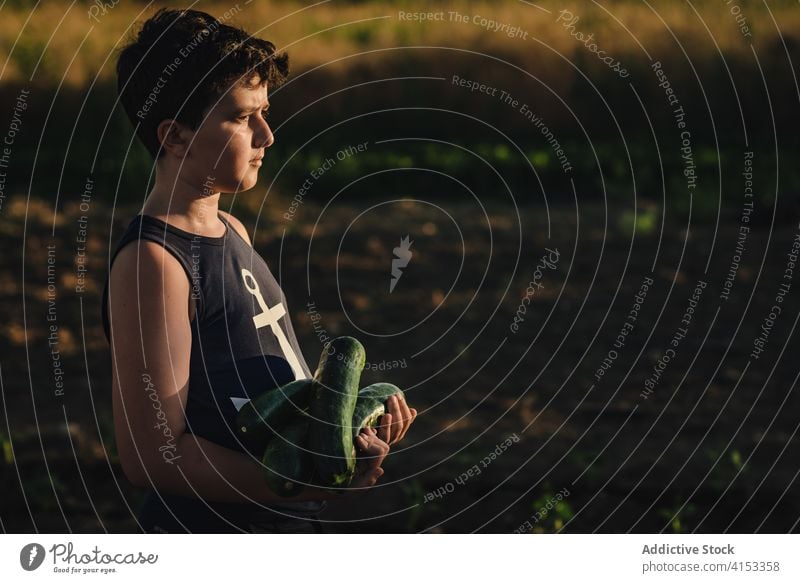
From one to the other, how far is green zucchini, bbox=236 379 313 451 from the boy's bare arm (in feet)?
0.30

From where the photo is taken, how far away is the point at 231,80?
2762 millimetres

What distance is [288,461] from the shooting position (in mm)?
2691

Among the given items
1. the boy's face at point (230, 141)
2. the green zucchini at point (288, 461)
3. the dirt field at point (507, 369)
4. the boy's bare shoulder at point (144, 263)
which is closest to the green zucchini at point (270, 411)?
the green zucchini at point (288, 461)

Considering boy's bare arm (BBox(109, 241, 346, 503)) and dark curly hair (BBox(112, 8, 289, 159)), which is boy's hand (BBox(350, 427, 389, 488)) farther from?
dark curly hair (BBox(112, 8, 289, 159))

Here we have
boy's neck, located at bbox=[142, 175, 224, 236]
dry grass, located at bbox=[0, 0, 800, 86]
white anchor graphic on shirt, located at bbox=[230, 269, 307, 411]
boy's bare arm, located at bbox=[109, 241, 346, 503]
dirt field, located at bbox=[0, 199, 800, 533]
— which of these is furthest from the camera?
dry grass, located at bbox=[0, 0, 800, 86]

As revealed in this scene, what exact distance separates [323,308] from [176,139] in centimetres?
584

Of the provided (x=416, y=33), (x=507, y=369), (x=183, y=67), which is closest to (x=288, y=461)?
(x=183, y=67)

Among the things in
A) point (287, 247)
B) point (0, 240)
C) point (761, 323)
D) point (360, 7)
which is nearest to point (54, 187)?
point (0, 240)

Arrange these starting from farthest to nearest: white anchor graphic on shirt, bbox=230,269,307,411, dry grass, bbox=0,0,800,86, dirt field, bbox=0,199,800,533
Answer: dry grass, bbox=0,0,800,86
dirt field, bbox=0,199,800,533
white anchor graphic on shirt, bbox=230,269,307,411

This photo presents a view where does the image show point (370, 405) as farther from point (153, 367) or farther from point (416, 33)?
point (416, 33)

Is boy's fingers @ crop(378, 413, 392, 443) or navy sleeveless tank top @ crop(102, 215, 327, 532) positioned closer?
navy sleeveless tank top @ crop(102, 215, 327, 532)

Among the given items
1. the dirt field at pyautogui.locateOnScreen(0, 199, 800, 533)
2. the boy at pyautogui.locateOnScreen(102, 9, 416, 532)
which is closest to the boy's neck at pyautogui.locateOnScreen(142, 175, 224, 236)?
the boy at pyautogui.locateOnScreen(102, 9, 416, 532)

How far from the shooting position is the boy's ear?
274cm
